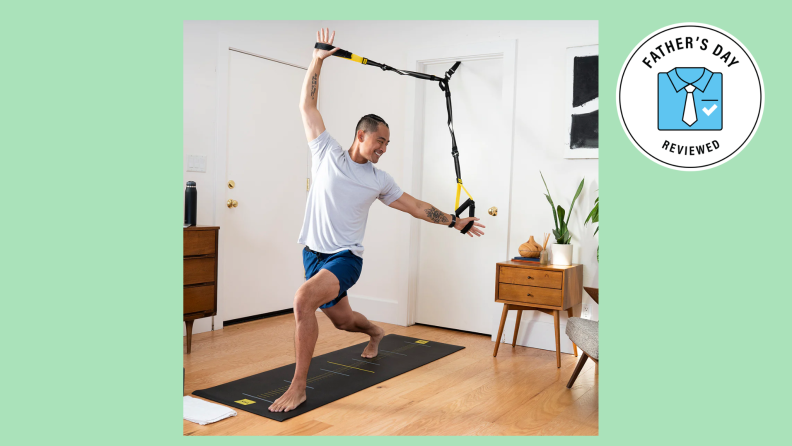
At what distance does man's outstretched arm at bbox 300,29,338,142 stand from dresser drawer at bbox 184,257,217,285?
3.69ft

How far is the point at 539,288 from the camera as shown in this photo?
145 inches

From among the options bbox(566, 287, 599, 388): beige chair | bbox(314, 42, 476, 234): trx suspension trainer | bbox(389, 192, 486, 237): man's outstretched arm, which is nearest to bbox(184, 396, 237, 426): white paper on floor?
bbox(389, 192, 486, 237): man's outstretched arm

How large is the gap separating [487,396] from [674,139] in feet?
5.07

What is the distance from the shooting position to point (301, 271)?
3.78m

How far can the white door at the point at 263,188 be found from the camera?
3.34 m

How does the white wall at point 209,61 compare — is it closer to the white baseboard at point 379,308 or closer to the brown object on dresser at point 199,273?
the brown object on dresser at point 199,273

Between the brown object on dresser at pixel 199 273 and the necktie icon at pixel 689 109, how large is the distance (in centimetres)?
245

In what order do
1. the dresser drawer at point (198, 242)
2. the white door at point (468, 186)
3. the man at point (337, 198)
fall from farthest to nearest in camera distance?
the white door at point (468, 186) → the dresser drawer at point (198, 242) → the man at point (337, 198)

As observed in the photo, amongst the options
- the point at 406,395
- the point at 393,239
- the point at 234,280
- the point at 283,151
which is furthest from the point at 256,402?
the point at 393,239

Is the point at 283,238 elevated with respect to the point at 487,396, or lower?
elevated

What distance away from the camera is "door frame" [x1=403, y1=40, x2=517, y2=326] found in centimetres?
395

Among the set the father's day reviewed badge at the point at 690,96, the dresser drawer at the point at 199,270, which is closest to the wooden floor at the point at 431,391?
the dresser drawer at the point at 199,270

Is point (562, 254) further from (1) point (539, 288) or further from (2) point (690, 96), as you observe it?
(2) point (690, 96)

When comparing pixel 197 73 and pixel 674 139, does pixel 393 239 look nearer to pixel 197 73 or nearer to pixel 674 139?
pixel 197 73
